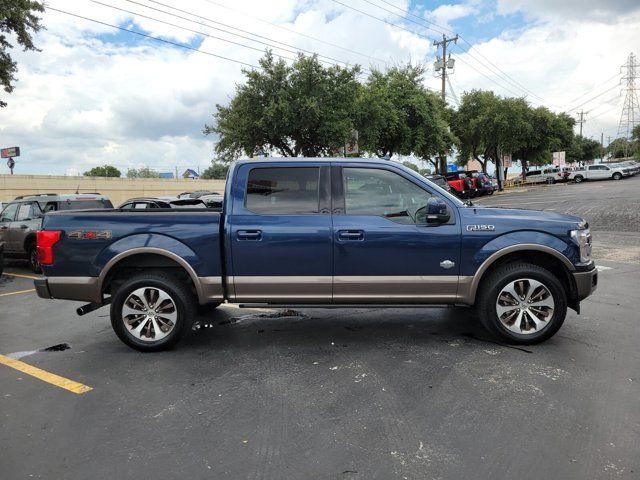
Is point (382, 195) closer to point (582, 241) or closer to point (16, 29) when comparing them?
point (582, 241)

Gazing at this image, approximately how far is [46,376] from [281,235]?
2592 millimetres

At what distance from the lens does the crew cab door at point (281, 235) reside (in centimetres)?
489

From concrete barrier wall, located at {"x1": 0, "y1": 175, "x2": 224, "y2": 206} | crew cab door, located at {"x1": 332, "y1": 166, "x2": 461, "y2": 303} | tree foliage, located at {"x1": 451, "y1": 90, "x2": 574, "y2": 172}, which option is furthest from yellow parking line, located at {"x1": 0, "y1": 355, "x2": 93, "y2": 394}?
tree foliage, located at {"x1": 451, "y1": 90, "x2": 574, "y2": 172}

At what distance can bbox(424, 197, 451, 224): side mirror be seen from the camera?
475 centimetres

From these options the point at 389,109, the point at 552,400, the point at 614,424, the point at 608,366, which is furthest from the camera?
the point at 389,109

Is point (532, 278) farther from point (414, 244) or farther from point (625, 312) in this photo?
point (625, 312)

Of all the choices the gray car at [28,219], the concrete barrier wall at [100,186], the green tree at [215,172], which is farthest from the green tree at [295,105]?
the green tree at [215,172]

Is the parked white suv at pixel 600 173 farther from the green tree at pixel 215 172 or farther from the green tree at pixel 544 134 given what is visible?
the green tree at pixel 215 172

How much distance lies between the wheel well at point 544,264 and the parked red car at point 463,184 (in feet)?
84.9

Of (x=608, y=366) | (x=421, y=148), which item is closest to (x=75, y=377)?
(x=608, y=366)

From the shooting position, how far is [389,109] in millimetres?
29172

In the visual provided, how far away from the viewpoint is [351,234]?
487 cm

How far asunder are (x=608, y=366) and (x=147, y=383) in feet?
13.9

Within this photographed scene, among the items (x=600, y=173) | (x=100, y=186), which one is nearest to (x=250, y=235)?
(x=100, y=186)
